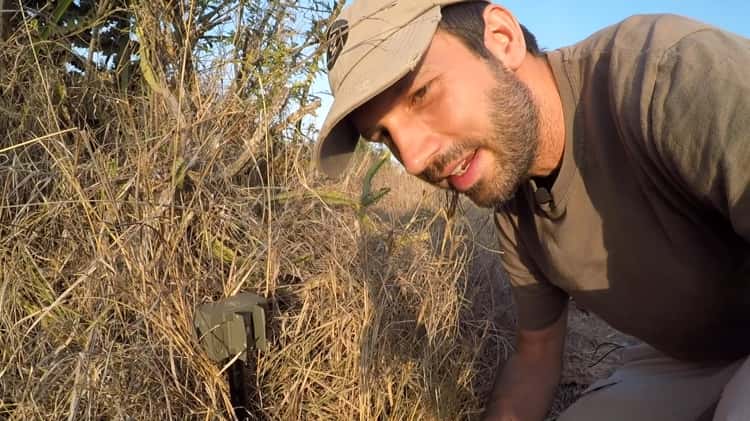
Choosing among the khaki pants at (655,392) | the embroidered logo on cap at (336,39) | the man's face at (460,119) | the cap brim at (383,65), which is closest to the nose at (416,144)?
the man's face at (460,119)

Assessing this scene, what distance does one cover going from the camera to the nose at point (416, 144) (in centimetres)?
135

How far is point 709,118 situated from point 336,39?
919 millimetres

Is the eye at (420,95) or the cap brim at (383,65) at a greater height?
Result: the cap brim at (383,65)

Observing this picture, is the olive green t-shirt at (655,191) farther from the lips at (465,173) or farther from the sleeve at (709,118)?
the lips at (465,173)

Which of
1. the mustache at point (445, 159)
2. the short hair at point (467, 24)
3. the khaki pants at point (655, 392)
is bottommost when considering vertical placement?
the khaki pants at point (655, 392)

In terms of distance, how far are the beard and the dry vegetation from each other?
564 mm

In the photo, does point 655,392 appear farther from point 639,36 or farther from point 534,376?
point 639,36

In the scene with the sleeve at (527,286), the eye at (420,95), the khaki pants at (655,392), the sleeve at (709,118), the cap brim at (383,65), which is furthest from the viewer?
the sleeve at (527,286)

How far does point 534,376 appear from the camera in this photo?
179 centimetres

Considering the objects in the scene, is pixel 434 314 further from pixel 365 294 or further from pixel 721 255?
pixel 721 255

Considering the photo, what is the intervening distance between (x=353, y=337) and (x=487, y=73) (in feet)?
3.00

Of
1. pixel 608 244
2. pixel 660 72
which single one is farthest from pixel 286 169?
pixel 660 72

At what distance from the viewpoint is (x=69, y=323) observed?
1407 millimetres

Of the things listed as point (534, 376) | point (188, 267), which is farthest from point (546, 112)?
point (188, 267)
